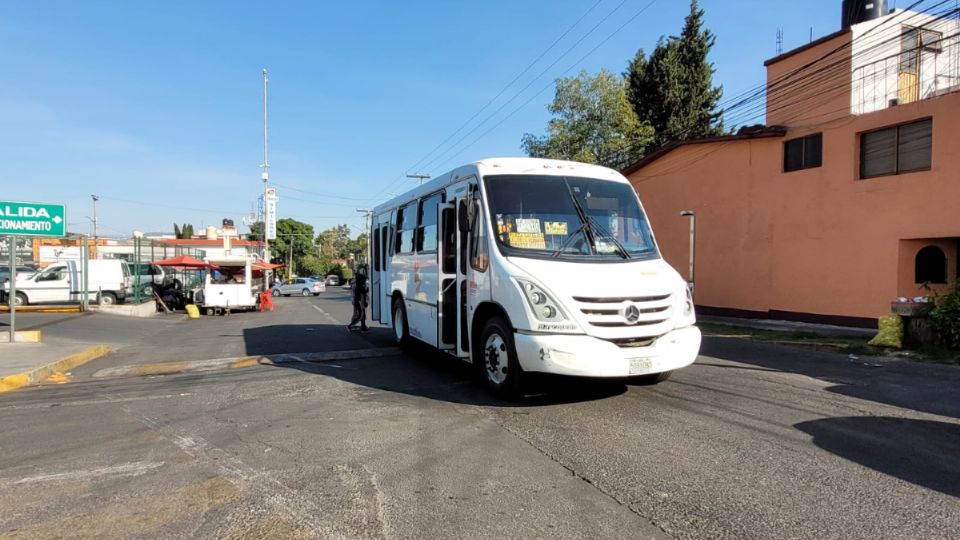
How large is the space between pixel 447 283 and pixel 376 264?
5.12 m

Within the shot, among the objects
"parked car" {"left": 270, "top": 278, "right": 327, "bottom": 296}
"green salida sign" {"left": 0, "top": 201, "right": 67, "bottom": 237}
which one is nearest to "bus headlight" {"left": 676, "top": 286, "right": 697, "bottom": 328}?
"green salida sign" {"left": 0, "top": 201, "right": 67, "bottom": 237}

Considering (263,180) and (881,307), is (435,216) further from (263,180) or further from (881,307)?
(263,180)

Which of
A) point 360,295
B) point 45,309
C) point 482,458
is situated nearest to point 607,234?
point 482,458

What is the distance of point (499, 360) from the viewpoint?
6.54m

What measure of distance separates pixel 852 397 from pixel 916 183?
9455mm

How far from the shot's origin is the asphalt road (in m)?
3.57

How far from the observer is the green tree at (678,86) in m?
29.7

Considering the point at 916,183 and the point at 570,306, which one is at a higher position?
the point at 916,183

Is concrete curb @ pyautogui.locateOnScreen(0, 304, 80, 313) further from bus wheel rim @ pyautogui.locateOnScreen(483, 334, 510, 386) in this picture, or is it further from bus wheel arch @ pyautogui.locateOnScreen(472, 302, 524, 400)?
bus wheel rim @ pyautogui.locateOnScreen(483, 334, 510, 386)

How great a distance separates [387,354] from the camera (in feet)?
35.0

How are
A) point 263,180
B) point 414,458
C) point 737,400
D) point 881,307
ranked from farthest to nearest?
point 263,180
point 881,307
point 737,400
point 414,458

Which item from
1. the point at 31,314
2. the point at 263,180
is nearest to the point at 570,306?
the point at 31,314

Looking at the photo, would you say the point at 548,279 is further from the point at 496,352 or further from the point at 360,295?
the point at 360,295

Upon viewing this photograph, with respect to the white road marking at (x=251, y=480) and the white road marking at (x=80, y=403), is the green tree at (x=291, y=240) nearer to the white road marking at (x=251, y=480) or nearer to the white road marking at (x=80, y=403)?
the white road marking at (x=80, y=403)
